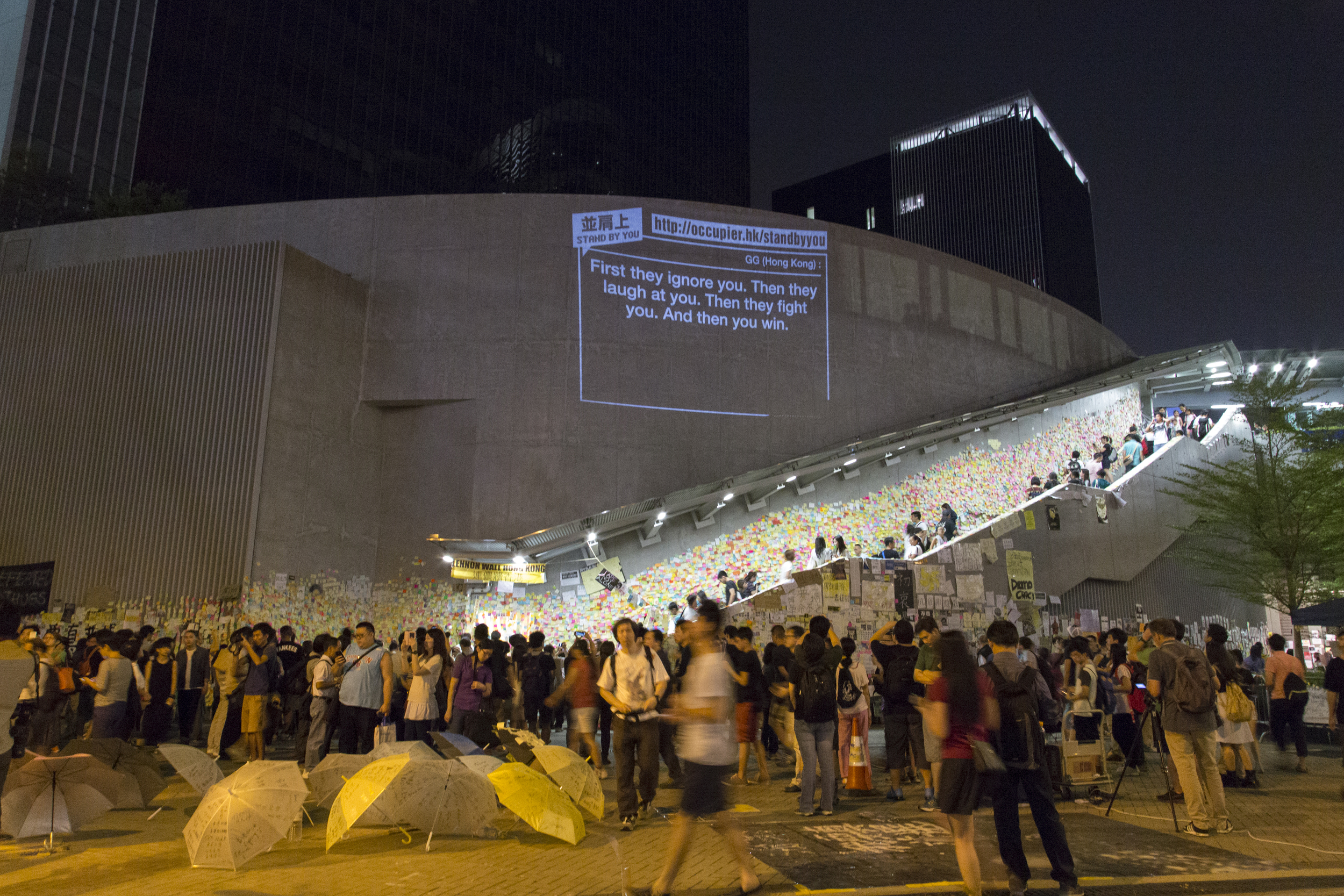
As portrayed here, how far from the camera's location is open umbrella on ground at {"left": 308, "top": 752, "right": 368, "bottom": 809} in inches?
251

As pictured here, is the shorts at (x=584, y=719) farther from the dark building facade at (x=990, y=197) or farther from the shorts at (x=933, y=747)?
the dark building facade at (x=990, y=197)

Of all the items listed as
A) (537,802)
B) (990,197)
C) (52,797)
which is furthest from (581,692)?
(990,197)

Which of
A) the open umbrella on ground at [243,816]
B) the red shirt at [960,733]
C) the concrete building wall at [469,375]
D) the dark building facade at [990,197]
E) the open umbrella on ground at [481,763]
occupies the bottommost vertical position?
the open umbrella on ground at [243,816]

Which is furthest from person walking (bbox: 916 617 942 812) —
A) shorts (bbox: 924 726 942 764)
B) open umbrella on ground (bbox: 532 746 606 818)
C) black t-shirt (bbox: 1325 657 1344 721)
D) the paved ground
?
black t-shirt (bbox: 1325 657 1344 721)

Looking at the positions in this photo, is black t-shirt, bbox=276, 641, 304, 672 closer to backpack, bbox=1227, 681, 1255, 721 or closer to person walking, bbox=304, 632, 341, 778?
person walking, bbox=304, 632, 341, 778

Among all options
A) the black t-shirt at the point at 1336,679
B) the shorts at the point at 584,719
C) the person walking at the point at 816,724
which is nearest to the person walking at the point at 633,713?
the shorts at the point at 584,719

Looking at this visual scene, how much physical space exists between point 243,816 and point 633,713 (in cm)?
274

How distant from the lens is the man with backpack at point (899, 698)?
7754mm

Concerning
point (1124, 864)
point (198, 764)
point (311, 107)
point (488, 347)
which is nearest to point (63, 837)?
point (198, 764)

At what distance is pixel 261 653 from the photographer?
9.84 metres

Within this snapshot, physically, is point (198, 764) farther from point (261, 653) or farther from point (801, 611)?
point (801, 611)

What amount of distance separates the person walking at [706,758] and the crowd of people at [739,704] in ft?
0.04

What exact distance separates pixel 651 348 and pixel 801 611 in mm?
7904

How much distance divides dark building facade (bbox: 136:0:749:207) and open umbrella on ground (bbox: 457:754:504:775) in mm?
33414
